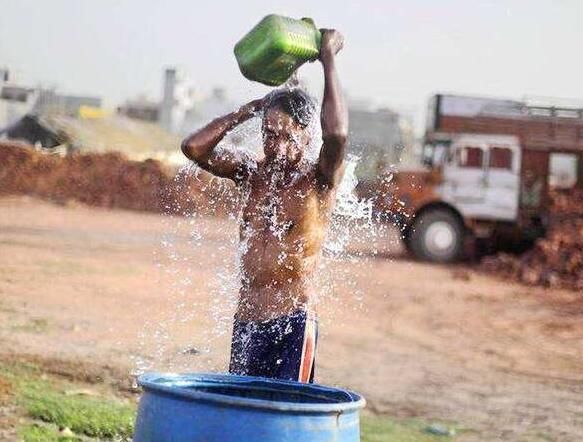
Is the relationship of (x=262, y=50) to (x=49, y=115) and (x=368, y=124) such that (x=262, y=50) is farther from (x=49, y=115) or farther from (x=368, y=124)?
(x=368, y=124)

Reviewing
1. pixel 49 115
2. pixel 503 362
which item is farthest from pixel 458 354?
pixel 49 115

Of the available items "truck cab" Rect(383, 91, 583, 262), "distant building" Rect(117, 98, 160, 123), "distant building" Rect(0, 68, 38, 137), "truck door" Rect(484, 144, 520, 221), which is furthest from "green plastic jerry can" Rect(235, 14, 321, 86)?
"distant building" Rect(117, 98, 160, 123)

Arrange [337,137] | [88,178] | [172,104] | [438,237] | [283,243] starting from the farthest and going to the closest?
1. [172,104]
2. [88,178]
3. [438,237]
4. [283,243]
5. [337,137]

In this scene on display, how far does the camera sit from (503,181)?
57.7 feet

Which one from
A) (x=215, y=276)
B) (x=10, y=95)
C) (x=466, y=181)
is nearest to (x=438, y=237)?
(x=466, y=181)

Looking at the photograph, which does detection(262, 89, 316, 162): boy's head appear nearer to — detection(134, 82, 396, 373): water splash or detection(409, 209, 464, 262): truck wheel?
detection(134, 82, 396, 373): water splash

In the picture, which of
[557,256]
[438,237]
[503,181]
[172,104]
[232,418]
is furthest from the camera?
[172,104]

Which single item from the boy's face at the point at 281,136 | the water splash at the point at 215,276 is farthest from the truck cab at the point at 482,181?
the boy's face at the point at 281,136

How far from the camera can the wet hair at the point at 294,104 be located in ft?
11.7

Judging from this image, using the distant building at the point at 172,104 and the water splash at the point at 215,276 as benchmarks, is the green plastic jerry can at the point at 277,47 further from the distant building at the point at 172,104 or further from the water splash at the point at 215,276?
the distant building at the point at 172,104

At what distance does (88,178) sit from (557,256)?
17.2 m

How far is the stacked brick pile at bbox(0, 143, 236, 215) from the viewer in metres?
29.4

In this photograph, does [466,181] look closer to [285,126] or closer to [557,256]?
[557,256]

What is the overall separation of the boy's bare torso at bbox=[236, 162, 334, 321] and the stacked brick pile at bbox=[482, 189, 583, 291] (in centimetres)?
1299
